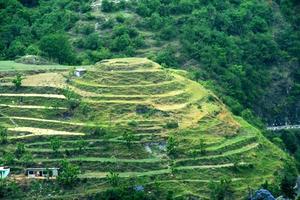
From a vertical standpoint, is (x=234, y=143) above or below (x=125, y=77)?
below

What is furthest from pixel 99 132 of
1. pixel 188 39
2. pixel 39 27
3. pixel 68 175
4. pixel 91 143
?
pixel 39 27

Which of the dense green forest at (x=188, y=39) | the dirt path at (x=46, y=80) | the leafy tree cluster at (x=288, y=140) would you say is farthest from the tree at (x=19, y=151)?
the leafy tree cluster at (x=288, y=140)

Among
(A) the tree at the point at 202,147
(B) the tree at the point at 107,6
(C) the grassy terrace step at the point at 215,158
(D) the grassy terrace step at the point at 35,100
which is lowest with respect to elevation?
(B) the tree at the point at 107,6

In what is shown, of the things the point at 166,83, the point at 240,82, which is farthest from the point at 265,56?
the point at 166,83

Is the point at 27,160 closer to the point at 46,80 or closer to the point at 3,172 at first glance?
the point at 3,172

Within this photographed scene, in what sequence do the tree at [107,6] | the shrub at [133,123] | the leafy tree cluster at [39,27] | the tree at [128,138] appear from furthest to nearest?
1. the tree at [107,6]
2. the leafy tree cluster at [39,27]
3. the shrub at [133,123]
4. the tree at [128,138]

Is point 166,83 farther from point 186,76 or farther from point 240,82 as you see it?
point 240,82

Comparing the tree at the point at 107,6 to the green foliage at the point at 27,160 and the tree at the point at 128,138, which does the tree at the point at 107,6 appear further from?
the green foliage at the point at 27,160
